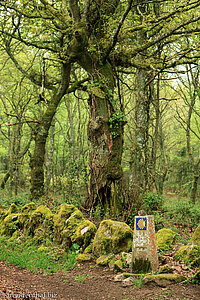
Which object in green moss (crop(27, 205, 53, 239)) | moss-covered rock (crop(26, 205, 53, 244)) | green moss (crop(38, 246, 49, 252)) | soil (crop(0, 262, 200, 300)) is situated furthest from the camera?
green moss (crop(27, 205, 53, 239))

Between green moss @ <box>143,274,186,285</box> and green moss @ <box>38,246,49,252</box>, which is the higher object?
green moss @ <box>143,274,186,285</box>

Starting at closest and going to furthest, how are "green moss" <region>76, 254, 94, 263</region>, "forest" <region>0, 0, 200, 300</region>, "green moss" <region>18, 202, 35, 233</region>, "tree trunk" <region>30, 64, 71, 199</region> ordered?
"forest" <region>0, 0, 200, 300</region>
"green moss" <region>76, 254, 94, 263</region>
"green moss" <region>18, 202, 35, 233</region>
"tree trunk" <region>30, 64, 71, 199</region>

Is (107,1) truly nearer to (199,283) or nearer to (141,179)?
(141,179)

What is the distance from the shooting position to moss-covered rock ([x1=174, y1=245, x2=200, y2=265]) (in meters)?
4.18

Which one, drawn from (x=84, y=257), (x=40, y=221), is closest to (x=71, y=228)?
(x=84, y=257)

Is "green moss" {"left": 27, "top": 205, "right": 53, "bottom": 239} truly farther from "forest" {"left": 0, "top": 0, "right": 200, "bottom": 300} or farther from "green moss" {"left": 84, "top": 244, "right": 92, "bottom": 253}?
"green moss" {"left": 84, "top": 244, "right": 92, "bottom": 253}

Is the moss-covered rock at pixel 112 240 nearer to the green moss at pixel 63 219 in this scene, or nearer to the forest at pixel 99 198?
the forest at pixel 99 198

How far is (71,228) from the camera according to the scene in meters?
6.04

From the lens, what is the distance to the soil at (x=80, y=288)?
334cm

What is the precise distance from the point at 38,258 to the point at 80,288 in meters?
1.83

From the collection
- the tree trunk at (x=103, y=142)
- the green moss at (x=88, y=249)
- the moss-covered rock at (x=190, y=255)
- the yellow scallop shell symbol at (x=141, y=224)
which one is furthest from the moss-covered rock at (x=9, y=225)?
the moss-covered rock at (x=190, y=255)

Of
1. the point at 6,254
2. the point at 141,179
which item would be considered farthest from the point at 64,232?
the point at 141,179

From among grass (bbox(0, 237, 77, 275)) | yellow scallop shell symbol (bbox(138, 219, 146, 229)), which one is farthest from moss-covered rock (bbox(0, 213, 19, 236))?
yellow scallop shell symbol (bbox(138, 219, 146, 229))

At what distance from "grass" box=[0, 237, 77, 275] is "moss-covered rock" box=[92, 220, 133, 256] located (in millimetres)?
593
